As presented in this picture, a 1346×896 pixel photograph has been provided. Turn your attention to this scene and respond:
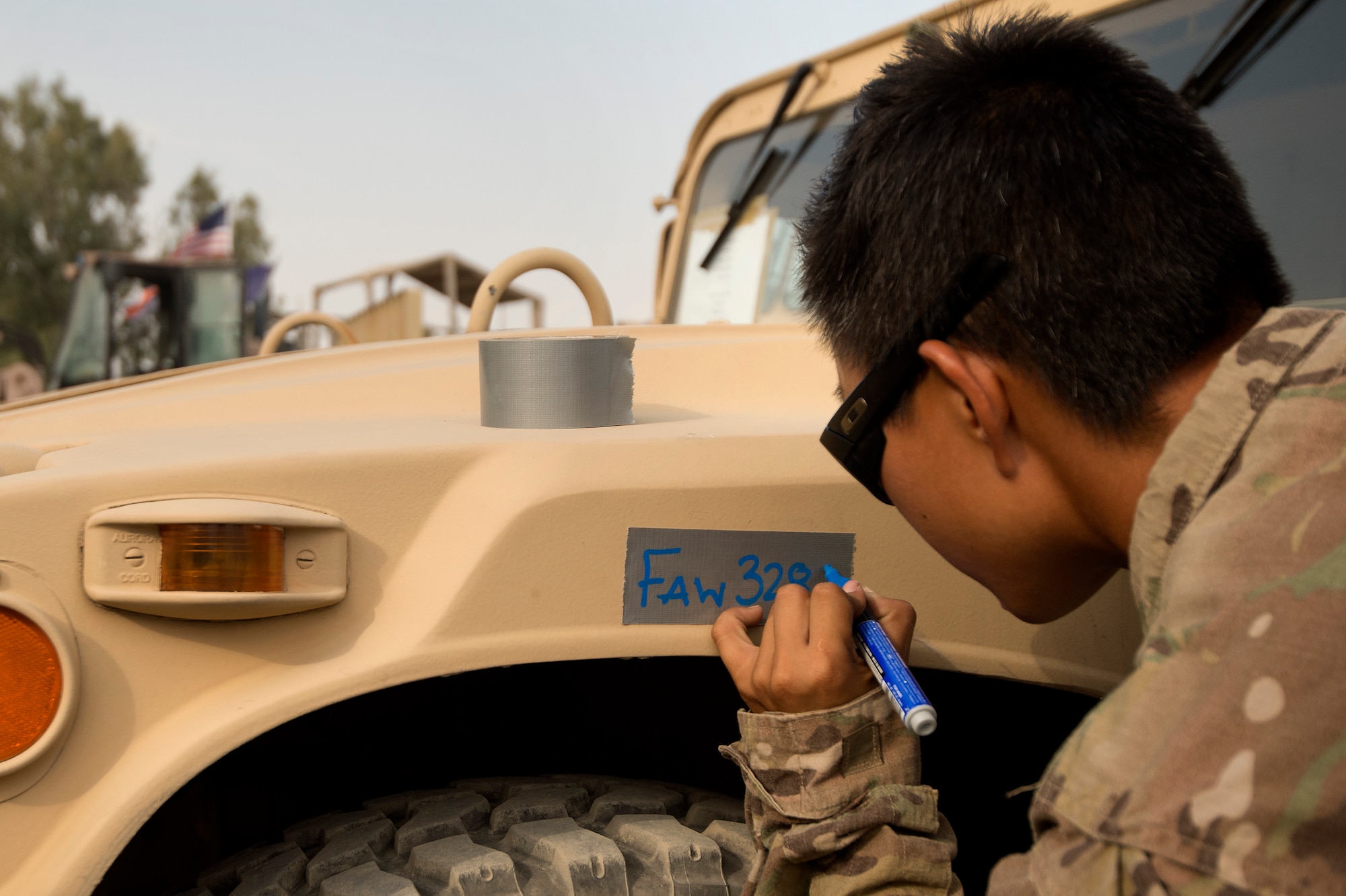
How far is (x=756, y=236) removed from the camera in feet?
7.98

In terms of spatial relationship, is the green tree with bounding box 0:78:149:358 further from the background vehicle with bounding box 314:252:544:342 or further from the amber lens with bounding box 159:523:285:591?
the amber lens with bounding box 159:523:285:591

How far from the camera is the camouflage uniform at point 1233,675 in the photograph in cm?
56

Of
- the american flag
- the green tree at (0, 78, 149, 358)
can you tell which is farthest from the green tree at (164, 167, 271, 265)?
the american flag

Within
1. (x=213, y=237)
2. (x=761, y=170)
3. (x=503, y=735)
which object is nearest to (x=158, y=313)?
(x=213, y=237)

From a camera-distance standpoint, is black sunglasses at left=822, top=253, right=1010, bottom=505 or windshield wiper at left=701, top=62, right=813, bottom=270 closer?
black sunglasses at left=822, top=253, right=1010, bottom=505

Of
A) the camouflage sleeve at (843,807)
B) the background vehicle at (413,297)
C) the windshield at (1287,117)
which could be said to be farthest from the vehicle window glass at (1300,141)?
the background vehicle at (413,297)

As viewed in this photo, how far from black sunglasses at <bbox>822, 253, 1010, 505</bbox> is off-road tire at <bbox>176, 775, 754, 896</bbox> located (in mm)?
404

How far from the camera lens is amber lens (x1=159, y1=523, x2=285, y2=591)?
935mm

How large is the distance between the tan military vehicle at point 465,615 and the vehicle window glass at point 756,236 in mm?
743

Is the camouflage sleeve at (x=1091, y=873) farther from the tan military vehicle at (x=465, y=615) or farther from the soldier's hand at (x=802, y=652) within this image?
the tan military vehicle at (x=465, y=615)

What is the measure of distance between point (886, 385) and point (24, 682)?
771 millimetres

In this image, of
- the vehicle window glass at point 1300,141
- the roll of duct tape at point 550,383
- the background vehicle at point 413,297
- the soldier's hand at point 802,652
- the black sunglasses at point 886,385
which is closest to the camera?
the black sunglasses at point 886,385

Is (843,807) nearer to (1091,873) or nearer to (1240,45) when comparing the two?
(1091,873)

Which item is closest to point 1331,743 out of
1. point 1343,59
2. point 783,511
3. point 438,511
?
point 783,511
